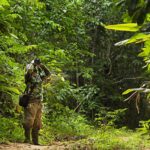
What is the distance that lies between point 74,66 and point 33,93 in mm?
8781

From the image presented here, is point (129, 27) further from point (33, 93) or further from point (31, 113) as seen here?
point (31, 113)

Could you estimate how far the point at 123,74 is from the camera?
20.5m

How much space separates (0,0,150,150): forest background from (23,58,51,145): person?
17.4 inches

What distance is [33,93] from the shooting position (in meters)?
8.72

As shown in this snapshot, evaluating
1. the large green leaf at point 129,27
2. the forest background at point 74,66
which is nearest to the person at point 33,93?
the forest background at point 74,66

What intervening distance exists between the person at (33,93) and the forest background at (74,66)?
1.45ft

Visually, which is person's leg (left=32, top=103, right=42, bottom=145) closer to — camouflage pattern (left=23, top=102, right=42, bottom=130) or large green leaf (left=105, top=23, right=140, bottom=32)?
camouflage pattern (left=23, top=102, right=42, bottom=130)

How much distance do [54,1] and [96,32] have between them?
5.65m

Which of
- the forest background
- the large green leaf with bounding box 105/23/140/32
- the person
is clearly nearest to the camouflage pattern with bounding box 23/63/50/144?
the person

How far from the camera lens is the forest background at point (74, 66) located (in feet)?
26.5

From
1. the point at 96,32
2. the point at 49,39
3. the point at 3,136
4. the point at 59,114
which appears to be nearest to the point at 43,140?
the point at 3,136

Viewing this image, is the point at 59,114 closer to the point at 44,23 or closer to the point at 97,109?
the point at 44,23

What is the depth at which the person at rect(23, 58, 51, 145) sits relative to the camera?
870 centimetres

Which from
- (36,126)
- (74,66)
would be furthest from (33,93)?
(74,66)
